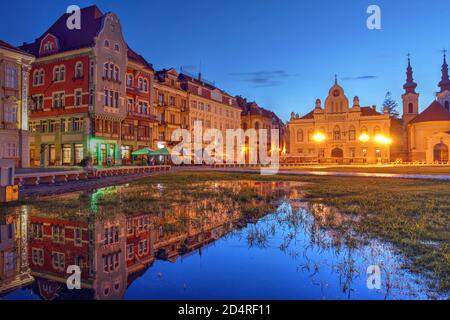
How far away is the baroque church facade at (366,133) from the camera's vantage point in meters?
68.4

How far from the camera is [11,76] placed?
3234 cm

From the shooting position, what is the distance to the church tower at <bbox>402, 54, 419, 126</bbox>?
78625mm

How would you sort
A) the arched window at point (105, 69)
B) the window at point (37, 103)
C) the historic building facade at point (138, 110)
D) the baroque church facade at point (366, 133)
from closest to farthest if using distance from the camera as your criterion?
the arched window at point (105, 69) → the window at point (37, 103) → the historic building facade at point (138, 110) → the baroque church facade at point (366, 133)

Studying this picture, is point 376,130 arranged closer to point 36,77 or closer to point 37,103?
point 37,103

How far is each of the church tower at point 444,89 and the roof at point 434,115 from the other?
343 inches

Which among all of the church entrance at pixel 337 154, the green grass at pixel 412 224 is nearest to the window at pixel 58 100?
the green grass at pixel 412 224

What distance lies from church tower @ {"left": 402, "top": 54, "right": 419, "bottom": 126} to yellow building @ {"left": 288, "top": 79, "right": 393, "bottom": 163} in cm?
1017

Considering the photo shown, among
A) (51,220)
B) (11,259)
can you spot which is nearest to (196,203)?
(51,220)

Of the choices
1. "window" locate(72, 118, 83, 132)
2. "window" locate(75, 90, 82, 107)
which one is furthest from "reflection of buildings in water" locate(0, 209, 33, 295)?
"window" locate(75, 90, 82, 107)

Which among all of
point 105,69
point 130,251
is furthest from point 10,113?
point 130,251

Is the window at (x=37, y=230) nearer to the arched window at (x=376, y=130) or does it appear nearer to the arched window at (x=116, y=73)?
the arched window at (x=116, y=73)

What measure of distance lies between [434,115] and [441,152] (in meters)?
8.06

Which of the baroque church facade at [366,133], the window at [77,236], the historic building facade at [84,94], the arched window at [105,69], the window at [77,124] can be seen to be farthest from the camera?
the baroque church facade at [366,133]
